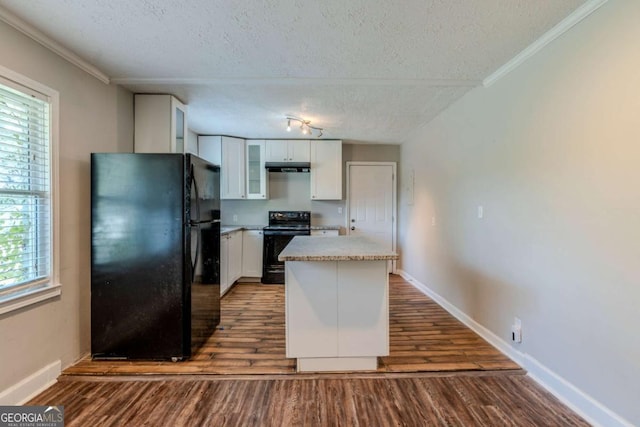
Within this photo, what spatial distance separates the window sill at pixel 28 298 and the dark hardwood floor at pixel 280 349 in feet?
1.99

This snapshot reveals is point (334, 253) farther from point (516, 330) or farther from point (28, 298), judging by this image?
point (28, 298)

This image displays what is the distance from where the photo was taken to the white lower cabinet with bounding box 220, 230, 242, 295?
4.03m

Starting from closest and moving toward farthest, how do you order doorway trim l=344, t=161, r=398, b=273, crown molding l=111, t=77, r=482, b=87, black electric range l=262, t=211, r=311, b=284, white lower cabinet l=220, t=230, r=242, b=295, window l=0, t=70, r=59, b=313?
1. window l=0, t=70, r=59, b=313
2. crown molding l=111, t=77, r=482, b=87
3. white lower cabinet l=220, t=230, r=242, b=295
4. black electric range l=262, t=211, r=311, b=284
5. doorway trim l=344, t=161, r=398, b=273

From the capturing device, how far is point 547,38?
1982 mm

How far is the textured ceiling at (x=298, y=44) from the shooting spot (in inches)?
67.1

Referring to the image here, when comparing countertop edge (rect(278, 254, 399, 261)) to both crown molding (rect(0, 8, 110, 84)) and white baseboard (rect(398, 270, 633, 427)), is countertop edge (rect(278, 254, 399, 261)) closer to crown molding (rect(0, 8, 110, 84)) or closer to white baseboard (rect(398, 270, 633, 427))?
white baseboard (rect(398, 270, 633, 427))

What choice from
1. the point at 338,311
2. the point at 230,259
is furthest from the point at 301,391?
the point at 230,259

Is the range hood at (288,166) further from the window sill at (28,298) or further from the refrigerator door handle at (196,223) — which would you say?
the window sill at (28,298)

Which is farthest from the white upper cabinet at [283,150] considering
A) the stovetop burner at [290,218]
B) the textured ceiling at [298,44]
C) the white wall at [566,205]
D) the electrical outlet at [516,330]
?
the electrical outlet at [516,330]

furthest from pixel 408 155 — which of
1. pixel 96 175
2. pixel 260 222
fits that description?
pixel 96 175

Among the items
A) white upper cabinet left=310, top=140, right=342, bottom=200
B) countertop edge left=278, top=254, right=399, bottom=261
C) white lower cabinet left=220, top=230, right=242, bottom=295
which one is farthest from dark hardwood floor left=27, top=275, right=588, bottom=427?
white upper cabinet left=310, top=140, right=342, bottom=200

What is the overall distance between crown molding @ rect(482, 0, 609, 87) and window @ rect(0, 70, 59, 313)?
10.9 feet

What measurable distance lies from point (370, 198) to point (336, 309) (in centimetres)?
337

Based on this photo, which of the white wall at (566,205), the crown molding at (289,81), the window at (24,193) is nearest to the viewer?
the white wall at (566,205)
